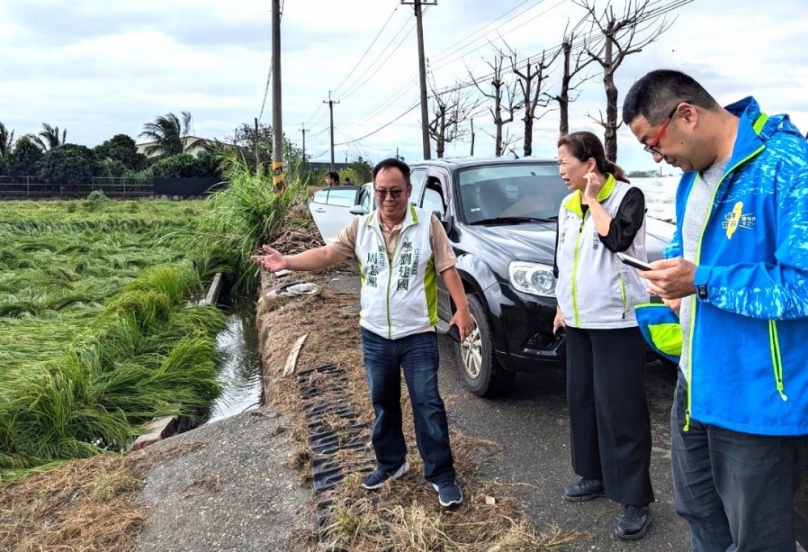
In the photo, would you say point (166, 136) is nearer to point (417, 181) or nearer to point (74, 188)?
point (74, 188)

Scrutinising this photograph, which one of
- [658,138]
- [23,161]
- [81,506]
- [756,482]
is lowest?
[81,506]

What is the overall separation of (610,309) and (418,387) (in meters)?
0.98

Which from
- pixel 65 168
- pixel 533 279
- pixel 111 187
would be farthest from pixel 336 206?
pixel 65 168

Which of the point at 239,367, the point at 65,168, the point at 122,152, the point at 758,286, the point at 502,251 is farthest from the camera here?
the point at 122,152

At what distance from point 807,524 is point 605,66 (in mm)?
13249

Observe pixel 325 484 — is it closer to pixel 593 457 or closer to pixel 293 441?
pixel 293 441

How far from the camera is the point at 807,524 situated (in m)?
1.77

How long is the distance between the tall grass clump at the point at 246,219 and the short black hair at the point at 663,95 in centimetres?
1088

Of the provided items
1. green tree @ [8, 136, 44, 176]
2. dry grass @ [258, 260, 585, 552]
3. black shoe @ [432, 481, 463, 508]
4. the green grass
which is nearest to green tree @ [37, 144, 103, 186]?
green tree @ [8, 136, 44, 176]

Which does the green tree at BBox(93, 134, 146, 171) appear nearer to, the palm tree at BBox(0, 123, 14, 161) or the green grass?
the palm tree at BBox(0, 123, 14, 161)

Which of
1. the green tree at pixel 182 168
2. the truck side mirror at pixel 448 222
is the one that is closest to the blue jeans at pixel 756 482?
the truck side mirror at pixel 448 222

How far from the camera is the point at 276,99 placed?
16391 millimetres

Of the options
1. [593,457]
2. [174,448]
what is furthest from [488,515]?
[174,448]

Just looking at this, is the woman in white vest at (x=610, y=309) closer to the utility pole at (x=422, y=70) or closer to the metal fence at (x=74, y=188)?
the utility pole at (x=422, y=70)
